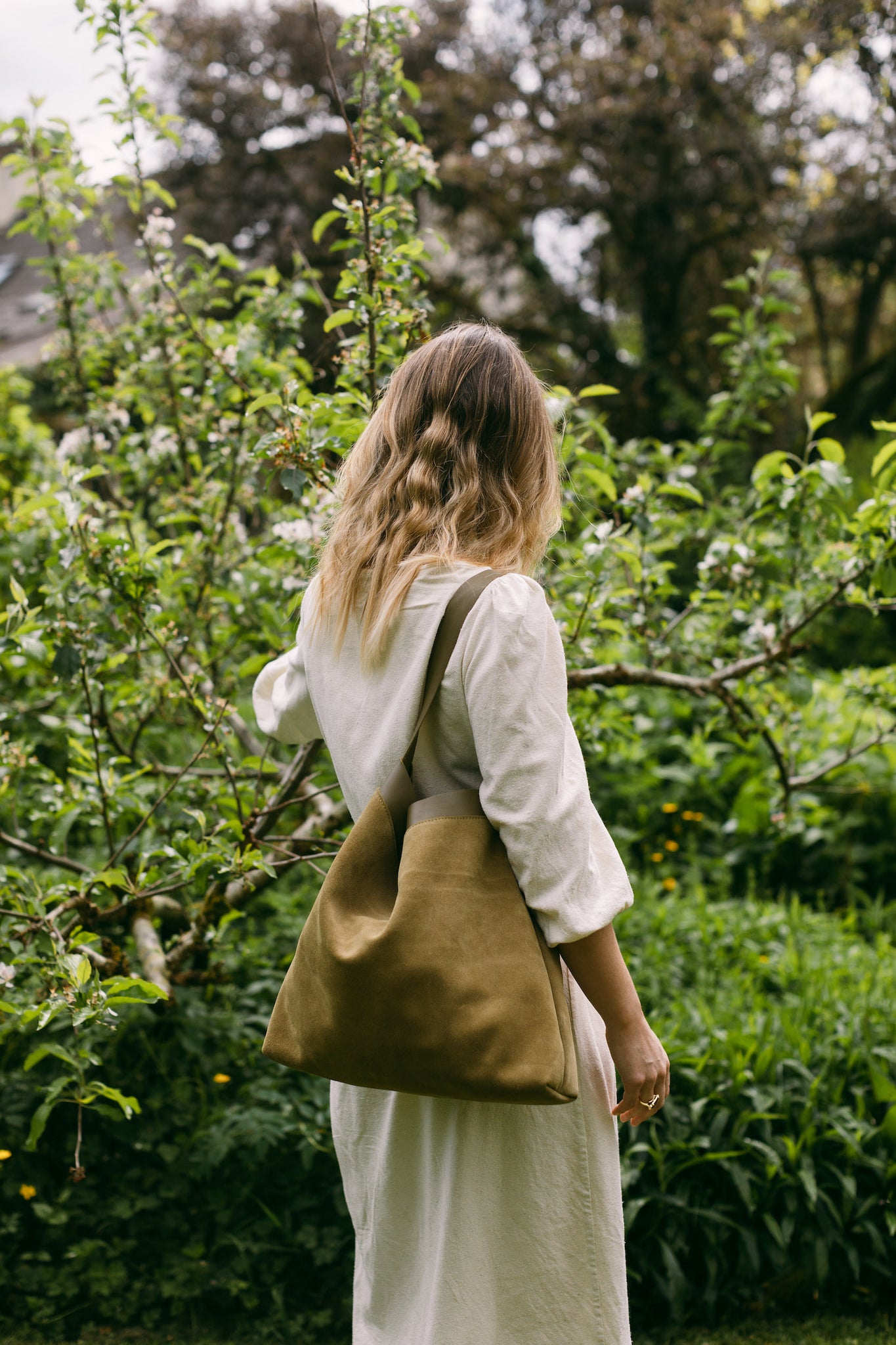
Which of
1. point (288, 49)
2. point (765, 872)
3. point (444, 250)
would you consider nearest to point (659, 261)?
point (288, 49)

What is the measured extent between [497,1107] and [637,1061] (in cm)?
20

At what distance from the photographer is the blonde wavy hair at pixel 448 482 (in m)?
1.33

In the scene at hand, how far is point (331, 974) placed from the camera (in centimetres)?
121

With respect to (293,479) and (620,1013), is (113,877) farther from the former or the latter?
(620,1013)

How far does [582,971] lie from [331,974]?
32 cm

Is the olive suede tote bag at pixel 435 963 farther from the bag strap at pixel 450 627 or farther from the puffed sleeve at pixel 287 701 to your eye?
the puffed sleeve at pixel 287 701

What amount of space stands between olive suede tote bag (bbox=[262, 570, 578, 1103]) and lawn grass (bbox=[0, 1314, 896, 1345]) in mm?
1533

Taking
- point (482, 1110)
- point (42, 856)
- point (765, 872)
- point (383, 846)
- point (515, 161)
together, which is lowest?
point (765, 872)

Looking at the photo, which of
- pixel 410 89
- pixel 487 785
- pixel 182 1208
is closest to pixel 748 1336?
pixel 182 1208

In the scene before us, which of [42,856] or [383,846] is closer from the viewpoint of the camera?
[383,846]

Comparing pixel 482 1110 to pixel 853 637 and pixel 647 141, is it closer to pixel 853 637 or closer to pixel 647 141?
pixel 853 637

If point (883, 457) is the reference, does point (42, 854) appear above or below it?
below

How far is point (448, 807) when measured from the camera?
1242 millimetres

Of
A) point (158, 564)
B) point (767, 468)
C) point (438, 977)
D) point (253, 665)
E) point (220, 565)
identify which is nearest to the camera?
point (438, 977)
